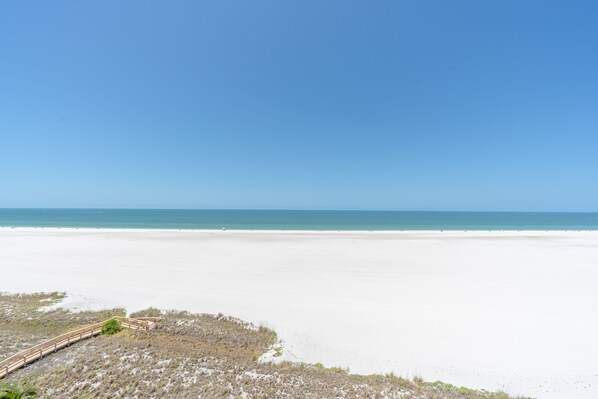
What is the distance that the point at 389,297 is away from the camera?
1579 cm

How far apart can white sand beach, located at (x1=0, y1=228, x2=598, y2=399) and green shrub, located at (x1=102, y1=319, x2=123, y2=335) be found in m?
2.62

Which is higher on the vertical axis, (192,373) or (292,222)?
(292,222)

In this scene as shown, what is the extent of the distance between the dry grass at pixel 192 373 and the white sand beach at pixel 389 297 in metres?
1.14

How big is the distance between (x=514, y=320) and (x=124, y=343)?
65.5 ft

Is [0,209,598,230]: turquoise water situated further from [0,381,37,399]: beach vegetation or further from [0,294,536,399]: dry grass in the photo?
[0,381,37,399]: beach vegetation

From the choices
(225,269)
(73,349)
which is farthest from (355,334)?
(225,269)

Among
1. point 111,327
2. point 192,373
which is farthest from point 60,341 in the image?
point 192,373

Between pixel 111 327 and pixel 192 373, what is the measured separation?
641 cm

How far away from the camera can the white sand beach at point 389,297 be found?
970 centimetres

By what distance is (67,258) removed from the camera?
82.8 feet

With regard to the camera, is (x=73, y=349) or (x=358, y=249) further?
(x=358, y=249)

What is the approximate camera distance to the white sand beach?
31.8 ft

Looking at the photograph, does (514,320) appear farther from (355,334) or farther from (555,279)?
(555,279)

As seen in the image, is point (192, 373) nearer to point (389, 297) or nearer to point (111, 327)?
point (111, 327)
